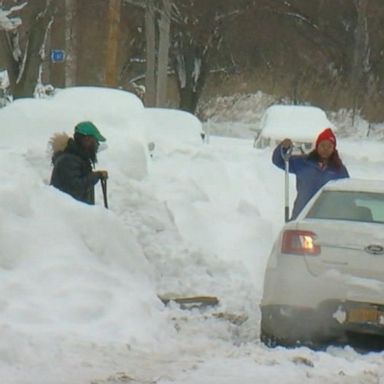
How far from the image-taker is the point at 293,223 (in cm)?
775

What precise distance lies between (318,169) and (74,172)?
228 cm

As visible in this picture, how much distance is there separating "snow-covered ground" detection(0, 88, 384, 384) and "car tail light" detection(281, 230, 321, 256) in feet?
2.21

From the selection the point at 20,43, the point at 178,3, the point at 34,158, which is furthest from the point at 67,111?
the point at 178,3

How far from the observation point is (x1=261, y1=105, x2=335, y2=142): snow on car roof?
80.9ft

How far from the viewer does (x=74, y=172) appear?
9.88 meters

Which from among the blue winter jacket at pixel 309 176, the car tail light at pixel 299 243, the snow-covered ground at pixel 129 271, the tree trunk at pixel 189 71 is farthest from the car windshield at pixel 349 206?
the tree trunk at pixel 189 71

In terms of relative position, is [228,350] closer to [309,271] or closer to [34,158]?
[309,271]

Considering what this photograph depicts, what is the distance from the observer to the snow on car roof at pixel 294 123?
971 inches

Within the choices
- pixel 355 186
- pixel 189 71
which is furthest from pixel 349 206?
pixel 189 71

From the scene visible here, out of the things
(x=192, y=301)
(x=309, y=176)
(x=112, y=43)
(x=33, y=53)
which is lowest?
(x=192, y=301)

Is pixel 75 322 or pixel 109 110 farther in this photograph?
pixel 109 110

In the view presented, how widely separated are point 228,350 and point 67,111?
8162 millimetres

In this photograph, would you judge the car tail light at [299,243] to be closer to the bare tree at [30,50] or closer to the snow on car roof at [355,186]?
the snow on car roof at [355,186]

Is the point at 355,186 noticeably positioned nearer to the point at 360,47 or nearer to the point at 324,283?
the point at 324,283
